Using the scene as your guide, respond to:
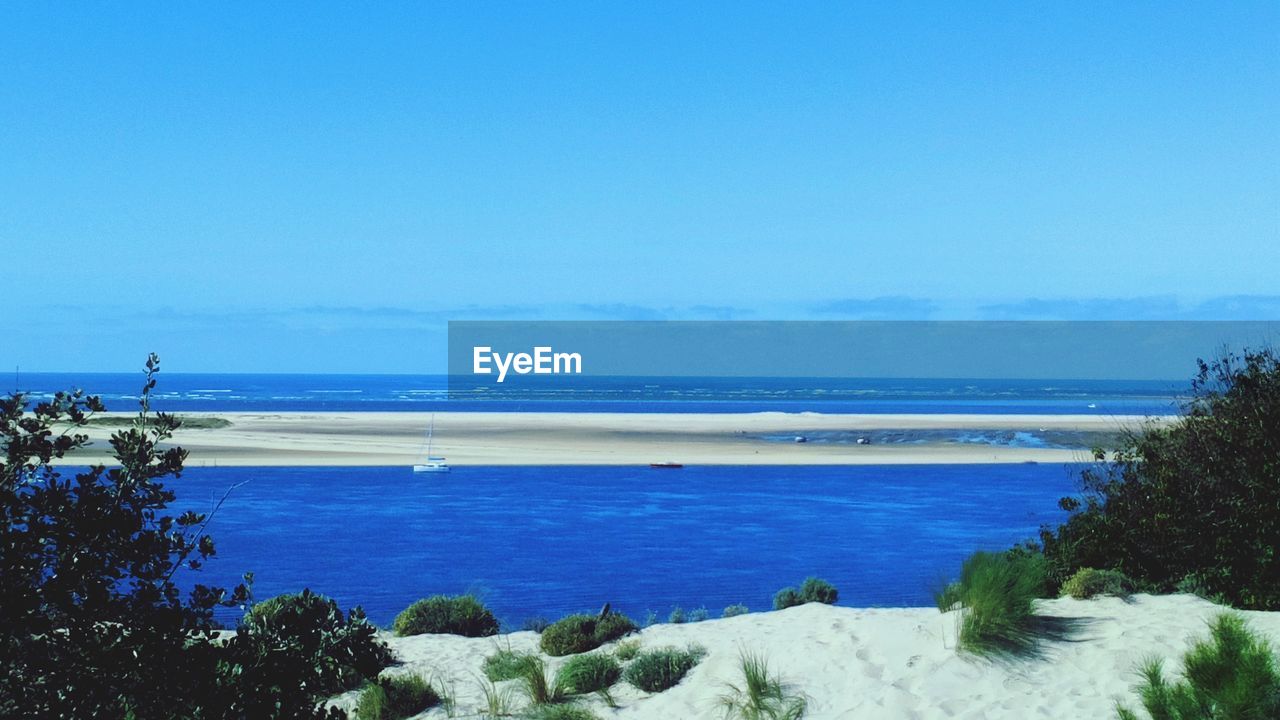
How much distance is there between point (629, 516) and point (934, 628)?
25.3 metres

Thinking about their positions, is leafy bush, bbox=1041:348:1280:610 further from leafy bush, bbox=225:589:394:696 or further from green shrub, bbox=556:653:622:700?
leafy bush, bbox=225:589:394:696

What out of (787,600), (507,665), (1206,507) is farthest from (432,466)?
(1206,507)

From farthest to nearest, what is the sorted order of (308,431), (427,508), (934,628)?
(308,431) < (427,508) < (934,628)

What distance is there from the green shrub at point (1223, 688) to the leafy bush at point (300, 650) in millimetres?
4481

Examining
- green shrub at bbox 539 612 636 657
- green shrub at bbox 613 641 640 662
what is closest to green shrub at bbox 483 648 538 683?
green shrub at bbox 539 612 636 657

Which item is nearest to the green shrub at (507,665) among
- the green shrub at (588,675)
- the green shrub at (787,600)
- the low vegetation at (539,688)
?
the low vegetation at (539,688)

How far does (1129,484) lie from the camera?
13812 millimetres

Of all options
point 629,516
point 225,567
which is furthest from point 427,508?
point 225,567

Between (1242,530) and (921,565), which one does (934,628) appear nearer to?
(1242,530)

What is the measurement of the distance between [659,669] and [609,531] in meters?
21.0

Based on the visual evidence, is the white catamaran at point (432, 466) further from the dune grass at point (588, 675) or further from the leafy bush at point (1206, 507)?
the dune grass at point (588, 675)

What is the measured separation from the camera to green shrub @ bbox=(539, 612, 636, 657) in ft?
42.5

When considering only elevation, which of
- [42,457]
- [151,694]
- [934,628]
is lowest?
[934,628]

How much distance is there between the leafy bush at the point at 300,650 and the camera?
14.3 ft
